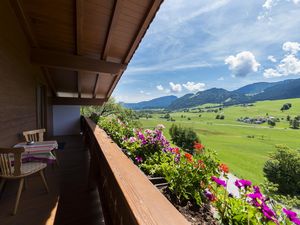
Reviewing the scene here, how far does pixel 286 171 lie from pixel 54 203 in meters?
25.3

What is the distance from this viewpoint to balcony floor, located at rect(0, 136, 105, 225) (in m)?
2.17

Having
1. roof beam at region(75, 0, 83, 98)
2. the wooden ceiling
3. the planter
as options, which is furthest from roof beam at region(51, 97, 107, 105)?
the planter

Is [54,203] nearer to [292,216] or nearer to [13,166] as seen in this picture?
[13,166]

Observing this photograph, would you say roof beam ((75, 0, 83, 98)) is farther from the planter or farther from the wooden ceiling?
the planter

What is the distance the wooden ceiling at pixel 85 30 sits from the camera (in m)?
2.96

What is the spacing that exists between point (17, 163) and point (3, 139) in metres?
0.90

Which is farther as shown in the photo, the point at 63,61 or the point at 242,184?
the point at 63,61

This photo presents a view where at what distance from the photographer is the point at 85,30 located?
142 inches

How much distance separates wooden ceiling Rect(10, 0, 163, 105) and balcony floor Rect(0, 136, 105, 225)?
107 inches

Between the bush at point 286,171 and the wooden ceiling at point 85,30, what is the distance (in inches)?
851

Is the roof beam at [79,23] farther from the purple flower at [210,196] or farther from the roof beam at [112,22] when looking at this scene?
the purple flower at [210,196]

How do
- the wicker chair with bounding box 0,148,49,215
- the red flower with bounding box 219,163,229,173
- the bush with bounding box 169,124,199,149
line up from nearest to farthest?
1. the red flower with bounding box 219,163,229,173
2. the wicker chair with bounding box 0,148,49,215
3. the bush with bounding box 169,124,199,149

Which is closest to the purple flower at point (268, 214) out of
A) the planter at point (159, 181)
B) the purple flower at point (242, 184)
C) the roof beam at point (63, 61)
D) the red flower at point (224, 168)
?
the purple flower at point (242, 184)

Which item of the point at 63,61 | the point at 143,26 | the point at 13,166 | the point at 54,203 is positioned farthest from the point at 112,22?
the point at 54,203
